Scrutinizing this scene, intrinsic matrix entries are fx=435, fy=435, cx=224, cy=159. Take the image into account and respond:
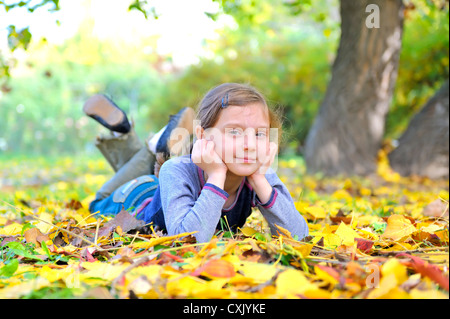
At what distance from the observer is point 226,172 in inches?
66.6

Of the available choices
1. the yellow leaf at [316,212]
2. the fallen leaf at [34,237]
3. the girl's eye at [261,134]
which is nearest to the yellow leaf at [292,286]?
the girl's eye at [261,134]

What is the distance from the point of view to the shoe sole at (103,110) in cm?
275

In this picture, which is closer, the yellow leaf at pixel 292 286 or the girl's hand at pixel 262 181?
the yellow leaf at pixel 292 286

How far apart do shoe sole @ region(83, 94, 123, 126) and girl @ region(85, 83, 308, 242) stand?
1.12 metres

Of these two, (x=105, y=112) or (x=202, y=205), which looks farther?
(x=105, y=112)

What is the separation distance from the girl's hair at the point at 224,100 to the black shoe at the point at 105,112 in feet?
3.72

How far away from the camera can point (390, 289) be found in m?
0.93

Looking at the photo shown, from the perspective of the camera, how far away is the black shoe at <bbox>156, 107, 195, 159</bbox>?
8.17ft

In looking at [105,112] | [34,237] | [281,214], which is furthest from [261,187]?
[105,112]

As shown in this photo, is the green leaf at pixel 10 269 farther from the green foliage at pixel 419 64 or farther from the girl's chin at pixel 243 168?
the green foliage at pixel 419 64

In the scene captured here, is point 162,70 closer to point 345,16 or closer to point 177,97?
point 177,97

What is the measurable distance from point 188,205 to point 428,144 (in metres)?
3.83

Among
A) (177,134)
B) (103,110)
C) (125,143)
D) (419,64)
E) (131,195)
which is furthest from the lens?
(419,64)

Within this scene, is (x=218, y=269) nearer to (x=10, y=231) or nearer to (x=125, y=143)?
(x=10, y=231)
